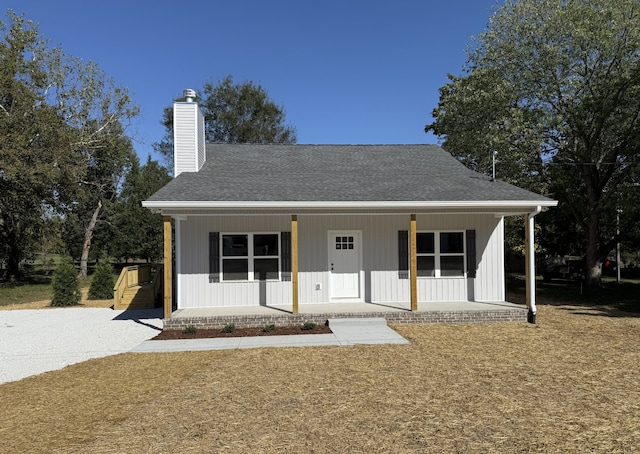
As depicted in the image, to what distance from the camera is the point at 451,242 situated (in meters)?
11.0

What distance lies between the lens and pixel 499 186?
1051 cm

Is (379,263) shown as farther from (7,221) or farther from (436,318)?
(7,221)

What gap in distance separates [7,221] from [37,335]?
18203mm

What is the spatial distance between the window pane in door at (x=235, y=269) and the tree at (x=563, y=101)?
1004 cm

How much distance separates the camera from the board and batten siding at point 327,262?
34.3 ft

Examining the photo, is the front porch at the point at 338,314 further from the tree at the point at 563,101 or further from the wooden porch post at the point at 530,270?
the tree at the point at 563,101

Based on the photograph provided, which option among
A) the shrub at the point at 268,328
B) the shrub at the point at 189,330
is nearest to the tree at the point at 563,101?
the shrub at the point at 268,328

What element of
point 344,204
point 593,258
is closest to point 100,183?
point 344,204

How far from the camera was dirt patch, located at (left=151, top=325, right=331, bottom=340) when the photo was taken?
848 cm

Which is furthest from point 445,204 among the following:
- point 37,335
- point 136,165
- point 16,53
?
point 136,165

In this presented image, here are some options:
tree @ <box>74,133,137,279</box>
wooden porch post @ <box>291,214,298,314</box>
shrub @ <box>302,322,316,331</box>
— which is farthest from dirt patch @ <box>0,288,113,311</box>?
tree @ <box>74,133,137,279</box>

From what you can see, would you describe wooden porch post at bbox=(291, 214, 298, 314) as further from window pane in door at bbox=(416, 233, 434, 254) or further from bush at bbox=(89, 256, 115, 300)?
bush at bbox=(89, 256, 115, 300)

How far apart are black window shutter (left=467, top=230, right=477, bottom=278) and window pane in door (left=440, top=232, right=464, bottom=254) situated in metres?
0.19

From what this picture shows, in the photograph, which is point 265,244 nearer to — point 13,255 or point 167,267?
point 167,267
